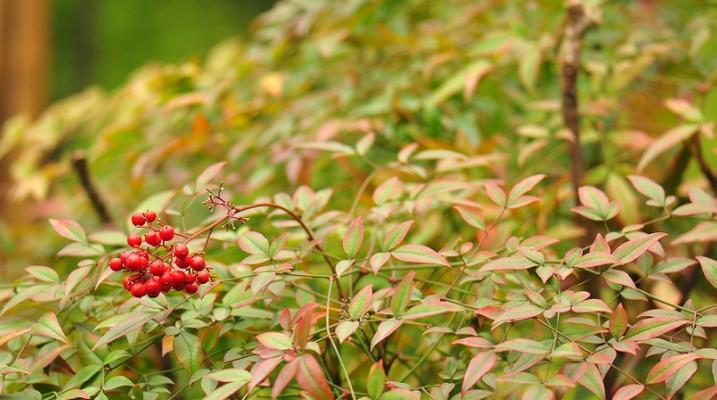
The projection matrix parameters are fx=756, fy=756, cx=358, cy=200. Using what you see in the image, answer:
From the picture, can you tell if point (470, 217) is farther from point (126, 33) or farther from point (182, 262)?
point (126, 33)

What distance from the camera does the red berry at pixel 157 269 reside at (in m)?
0.64

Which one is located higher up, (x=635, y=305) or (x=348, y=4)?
(x=348, y=4)

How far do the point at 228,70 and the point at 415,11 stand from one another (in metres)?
0.43

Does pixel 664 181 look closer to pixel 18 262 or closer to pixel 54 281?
pixel 54 281

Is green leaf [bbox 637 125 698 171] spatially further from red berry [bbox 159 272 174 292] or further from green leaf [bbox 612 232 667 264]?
red berry [bbox 159 272 174 292]

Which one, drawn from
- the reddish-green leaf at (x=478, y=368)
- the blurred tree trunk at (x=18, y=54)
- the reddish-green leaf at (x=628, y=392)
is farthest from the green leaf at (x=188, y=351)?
the blurred tree trunk at (x=18, y=54)

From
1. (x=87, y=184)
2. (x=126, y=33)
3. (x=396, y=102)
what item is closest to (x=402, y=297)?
(x=396, y=102)

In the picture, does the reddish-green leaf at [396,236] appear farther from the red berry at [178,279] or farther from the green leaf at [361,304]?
the red berry at [178,279]

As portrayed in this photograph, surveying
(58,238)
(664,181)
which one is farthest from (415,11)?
(58,238)

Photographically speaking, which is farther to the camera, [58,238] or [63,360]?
[58,238]

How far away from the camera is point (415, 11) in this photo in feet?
5.48

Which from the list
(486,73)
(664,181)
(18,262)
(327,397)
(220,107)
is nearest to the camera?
(327,397)

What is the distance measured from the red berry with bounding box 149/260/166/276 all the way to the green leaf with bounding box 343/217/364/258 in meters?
0.17

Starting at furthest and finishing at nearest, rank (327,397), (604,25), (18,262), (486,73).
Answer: (18,262)
(604,25)
(486,73)
(327,397)
